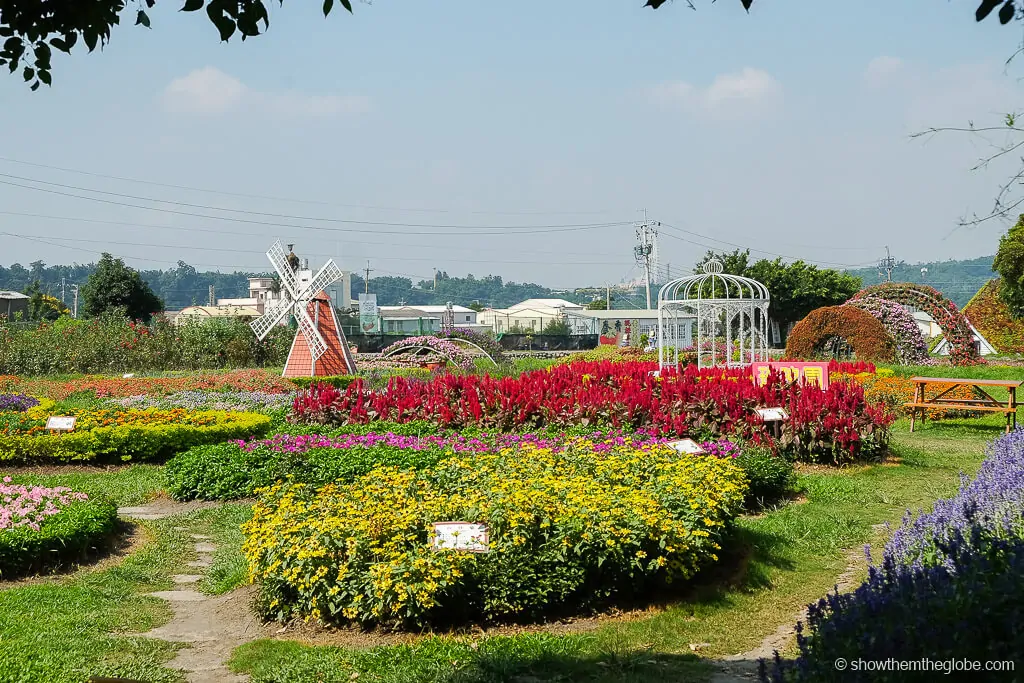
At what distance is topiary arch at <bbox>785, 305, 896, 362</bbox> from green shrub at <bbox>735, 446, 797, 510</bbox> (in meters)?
16.3

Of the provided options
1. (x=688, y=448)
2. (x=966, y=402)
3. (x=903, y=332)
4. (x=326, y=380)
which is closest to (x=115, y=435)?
(x=688, y=448)

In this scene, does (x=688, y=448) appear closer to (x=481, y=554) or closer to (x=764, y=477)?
(x=764, y=477)

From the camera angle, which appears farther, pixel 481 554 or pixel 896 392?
pixel 896 392

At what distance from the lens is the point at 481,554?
505cm

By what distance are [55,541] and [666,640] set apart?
4257 millimetres

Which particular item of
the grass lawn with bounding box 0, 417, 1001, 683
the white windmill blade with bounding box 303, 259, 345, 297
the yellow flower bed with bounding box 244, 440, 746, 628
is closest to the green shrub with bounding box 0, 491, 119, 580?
the grass lawn with bounding box 0, 417, 1001, 683

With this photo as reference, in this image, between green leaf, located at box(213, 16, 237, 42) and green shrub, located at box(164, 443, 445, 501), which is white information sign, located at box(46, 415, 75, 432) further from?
green leaf, located at box(213, 16, 237, 42)

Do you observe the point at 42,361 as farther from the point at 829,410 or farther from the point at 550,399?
the point at 829,410

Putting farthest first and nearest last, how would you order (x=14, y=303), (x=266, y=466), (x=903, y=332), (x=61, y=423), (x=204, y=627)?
1. (x=14, y=303)
2. (x=903, y=332)
3. (x=61, y=423)
4. (x=266, y=466)
5. (x=204, y=627)

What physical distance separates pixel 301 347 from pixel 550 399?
43.9ft

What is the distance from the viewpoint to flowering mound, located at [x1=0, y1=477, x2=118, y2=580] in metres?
6.22

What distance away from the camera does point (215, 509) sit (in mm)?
8352

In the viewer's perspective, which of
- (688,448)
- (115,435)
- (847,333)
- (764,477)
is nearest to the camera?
(688,448)

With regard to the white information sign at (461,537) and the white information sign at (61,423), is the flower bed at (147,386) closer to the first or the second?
the white information sign at (61,423)
